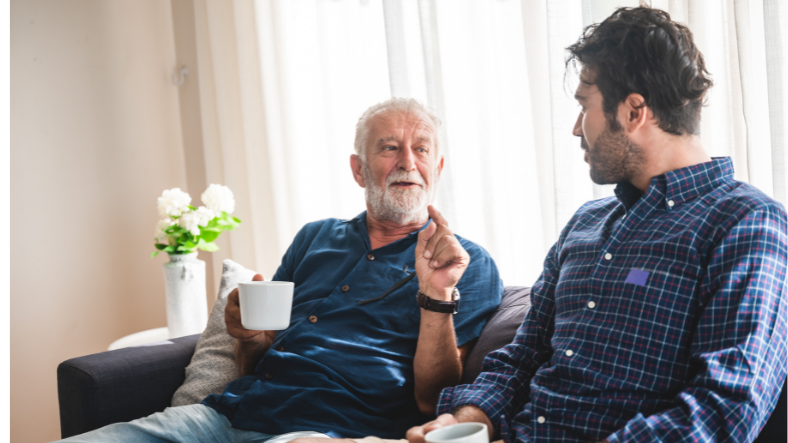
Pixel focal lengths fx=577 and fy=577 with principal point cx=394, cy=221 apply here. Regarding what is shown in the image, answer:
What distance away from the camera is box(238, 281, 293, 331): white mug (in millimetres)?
1297

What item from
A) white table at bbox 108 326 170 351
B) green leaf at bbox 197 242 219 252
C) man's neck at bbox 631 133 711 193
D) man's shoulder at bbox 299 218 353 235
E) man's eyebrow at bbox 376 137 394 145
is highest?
man's eyebrow at bbox 376 137 394 145

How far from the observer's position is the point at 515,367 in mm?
1282

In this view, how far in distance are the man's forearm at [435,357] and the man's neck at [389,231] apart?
41 cm

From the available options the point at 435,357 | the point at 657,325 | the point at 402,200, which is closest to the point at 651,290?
the point at 657,325

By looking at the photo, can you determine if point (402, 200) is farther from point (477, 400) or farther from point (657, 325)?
point (657, 325)

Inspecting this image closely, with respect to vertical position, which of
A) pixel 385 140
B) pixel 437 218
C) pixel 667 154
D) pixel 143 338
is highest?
pixel 385 140

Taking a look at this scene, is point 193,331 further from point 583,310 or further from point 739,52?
point 739,52

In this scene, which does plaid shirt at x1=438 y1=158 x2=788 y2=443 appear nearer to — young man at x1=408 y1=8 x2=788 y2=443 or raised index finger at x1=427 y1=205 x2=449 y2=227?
young man at x1=408 y1=8 x2=788 y2=443

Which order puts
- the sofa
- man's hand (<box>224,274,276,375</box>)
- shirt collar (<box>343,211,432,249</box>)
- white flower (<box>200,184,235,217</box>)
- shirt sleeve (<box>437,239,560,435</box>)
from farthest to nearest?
white flower (<box>200,184,235,217</box>) → shirt collar (<box>343,211,432,249</box>) → man's hand (<box>224,274,276,375</box>) → the sofa → shirt sleeve (<box>437,239,560,435</box>)

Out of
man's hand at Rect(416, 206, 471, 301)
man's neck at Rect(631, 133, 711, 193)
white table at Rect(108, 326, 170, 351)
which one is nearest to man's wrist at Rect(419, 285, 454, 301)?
man's hand at Rect(416, 206, 471, 301)

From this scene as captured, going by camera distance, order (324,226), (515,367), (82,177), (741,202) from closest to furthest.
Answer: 1. (741,202)
2. (515,367)
3. (324,226)
4. (82,177)

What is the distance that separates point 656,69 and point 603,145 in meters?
0.17

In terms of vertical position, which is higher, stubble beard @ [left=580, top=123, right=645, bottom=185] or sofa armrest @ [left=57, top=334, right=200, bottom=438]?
stubble beard @ [left=580, top=123, right=645, bottom=185]

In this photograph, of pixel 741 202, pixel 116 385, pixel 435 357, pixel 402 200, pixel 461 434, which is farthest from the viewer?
pixel 402 200
